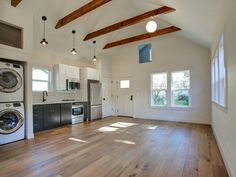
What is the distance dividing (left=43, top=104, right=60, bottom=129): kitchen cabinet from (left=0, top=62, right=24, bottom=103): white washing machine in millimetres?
1121

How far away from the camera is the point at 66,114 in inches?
211

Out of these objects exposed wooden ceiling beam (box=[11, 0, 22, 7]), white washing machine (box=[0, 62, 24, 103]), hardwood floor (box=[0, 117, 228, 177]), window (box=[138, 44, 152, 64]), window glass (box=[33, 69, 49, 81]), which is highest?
exposed wooden ceiling beam (box=[11, 0, 22, 7])

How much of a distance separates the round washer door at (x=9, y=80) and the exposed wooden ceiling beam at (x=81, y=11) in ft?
6.60

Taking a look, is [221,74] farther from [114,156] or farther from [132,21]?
[132,21]

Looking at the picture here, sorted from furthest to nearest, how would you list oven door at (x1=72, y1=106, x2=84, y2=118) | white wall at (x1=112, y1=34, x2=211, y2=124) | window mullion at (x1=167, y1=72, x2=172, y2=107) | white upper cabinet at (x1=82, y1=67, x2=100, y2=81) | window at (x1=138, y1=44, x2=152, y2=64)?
window at (x1=138, y1=44, x2=152, y2=64) → white upper cabinet at (x1=82, y1=67, x2=100, y2=81) → window mullion at (x1=167, y1=72, x2=172, y2=107) → oven door at (x1=72, y1=106, x2=84, y2=118) → white wall at (x1=112, y1=34, x2=211, y2=124)

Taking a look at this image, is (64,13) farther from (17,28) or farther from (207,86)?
(207,86)

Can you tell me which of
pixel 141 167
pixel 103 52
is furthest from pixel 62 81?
pixel 141 167

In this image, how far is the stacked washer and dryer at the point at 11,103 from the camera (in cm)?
331

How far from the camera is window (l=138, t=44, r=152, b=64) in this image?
258 inches

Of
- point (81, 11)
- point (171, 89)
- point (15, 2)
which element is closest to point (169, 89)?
point (171, 89)

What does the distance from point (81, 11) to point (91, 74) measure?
2.88 metres

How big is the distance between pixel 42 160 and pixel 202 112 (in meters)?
5.16

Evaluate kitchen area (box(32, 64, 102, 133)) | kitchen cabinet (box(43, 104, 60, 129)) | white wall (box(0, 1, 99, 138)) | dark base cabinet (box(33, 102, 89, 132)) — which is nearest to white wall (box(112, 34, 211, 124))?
kitchen area (box(32, 64, 102, 133))

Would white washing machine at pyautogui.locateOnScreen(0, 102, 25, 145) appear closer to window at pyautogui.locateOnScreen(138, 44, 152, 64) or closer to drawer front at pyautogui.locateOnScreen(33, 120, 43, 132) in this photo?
drawer front at pyautogui.locateOnScreen(33, 120, 43, 132)
